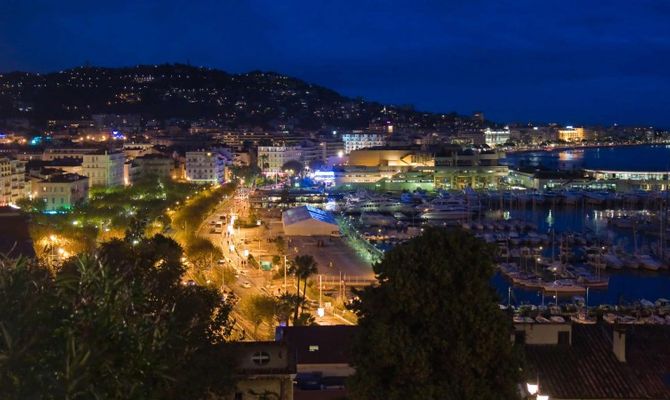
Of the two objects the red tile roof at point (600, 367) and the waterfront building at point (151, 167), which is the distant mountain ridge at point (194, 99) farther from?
the red tile roof at point (600, 367)

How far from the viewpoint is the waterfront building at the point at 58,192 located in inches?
1357

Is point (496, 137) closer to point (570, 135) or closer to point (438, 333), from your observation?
point (570, 135)

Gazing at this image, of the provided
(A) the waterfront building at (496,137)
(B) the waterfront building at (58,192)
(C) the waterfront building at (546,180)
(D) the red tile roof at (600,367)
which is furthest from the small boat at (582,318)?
(A) the waterfront building at (496,137)

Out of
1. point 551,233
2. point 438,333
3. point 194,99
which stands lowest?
point 551,233

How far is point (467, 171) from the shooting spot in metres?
52.6

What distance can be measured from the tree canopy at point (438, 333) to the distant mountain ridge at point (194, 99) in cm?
8611

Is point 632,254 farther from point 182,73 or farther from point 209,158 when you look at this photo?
point 182,73

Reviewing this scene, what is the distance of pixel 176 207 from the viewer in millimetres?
34406

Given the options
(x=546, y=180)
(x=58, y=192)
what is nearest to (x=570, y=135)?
(x=546, y=180)

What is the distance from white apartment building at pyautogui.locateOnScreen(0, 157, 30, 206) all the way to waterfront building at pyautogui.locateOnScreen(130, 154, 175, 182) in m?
11.1

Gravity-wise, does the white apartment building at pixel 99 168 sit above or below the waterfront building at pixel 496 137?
below

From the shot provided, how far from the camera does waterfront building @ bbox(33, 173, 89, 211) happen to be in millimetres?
34459

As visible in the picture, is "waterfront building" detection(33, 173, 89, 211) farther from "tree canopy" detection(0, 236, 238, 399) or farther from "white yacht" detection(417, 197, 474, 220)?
"tree canopy" detection(0, 236, 238, 399)

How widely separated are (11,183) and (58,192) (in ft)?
7.78
